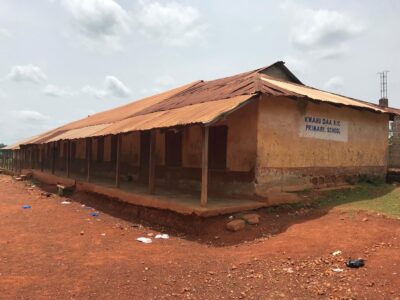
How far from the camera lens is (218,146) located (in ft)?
35.7

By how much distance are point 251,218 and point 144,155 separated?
25.4 ft

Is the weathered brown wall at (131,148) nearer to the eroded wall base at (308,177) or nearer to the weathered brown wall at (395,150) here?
the eroded wall base at (308,177)

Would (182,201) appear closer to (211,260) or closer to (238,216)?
(238,216)

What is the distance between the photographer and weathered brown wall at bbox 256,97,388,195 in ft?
32.0

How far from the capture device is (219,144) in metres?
10.9

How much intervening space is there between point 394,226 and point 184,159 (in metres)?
6.65

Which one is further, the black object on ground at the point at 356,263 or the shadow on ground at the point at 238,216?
the shadow on ground at the point at 238,216

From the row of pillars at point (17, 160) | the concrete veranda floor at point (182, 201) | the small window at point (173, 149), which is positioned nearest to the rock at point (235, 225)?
the concrete veranda floor at point (182, 201)

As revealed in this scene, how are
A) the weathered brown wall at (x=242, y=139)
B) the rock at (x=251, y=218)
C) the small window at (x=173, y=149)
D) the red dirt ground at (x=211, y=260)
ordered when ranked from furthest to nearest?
1. the small window at (x=173, y=149)
2. the weathered brown wall at (x=242, y=139)
3. the rock at (x=251, y=218)
4. the red dirt ground at (x=211, y=260)

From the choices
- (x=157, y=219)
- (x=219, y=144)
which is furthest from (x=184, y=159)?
(x=157, y=219)

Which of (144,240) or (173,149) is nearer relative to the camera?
(144,240)

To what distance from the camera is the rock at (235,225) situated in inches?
313

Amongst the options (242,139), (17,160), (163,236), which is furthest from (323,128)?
(17,160)

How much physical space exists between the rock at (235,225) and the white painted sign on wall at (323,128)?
3.64m
